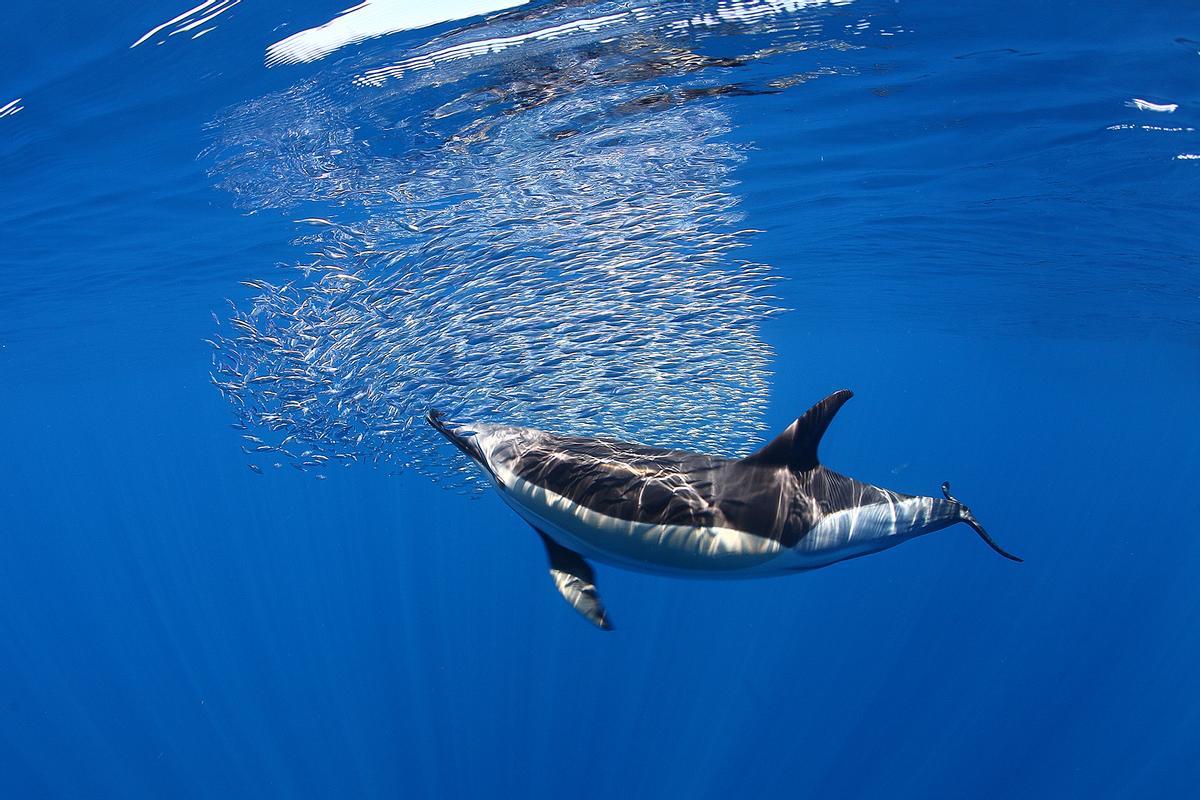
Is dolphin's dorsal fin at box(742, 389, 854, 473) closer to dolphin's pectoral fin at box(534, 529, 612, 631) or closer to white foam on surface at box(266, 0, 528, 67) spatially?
dolphin's pectoral fin at box(534, 529, 612, 631)

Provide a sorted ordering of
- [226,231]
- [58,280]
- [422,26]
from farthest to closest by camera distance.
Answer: [58,280], [226,231], [422,26]

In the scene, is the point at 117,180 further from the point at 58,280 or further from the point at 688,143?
the point at 688,143

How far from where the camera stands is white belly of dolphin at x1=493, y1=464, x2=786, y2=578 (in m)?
3.02

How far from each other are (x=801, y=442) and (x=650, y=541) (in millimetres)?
844

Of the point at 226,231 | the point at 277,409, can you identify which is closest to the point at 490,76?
the point at 277,409

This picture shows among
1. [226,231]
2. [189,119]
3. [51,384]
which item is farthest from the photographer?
[51,384]

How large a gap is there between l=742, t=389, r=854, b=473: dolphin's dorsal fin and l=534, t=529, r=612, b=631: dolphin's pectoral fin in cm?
105

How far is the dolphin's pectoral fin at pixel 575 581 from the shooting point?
11.8ft

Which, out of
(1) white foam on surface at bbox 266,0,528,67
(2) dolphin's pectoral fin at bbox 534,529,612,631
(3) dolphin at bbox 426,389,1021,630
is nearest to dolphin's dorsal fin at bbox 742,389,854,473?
(3) dolphin at bbox 426,389,1021,630

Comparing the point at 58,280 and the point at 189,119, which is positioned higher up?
the point at 189,119

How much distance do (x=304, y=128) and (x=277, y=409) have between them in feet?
13.4

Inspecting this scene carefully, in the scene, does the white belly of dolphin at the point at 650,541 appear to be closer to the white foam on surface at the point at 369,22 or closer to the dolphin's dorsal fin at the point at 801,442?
the dolphin's dorsal fin at the point at 801,442

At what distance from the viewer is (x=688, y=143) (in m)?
10.3

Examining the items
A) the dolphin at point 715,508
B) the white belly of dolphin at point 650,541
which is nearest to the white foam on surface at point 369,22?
the dolphin at point 715,508
